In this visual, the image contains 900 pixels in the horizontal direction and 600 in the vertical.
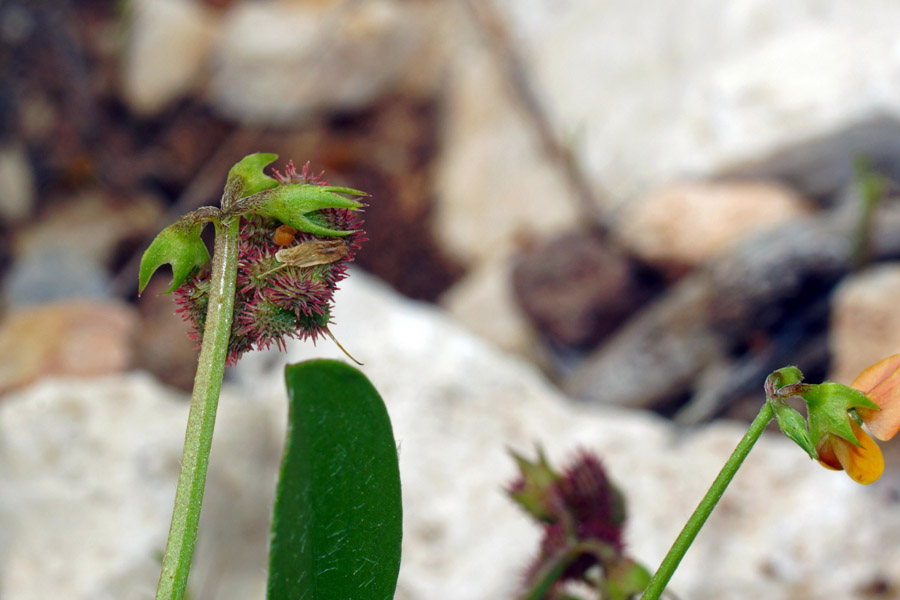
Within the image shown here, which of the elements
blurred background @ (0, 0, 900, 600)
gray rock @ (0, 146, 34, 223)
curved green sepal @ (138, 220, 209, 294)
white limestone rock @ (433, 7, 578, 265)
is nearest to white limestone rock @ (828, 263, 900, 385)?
blurred background @ (0, 0, 900, 600)

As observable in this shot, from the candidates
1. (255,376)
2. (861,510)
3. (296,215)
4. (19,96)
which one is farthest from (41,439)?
(19,96)

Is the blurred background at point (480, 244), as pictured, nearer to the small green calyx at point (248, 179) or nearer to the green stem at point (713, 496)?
the green stem at point (713, 496)

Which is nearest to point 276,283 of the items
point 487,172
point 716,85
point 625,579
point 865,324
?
point 625,579

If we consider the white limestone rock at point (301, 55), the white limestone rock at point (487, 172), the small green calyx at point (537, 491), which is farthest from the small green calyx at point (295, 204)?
the white limestone rock at point (301, 55)

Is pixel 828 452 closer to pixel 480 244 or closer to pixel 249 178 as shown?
pixel 249 178

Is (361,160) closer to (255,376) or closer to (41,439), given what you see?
(255,376)

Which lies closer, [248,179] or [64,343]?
[248,179]

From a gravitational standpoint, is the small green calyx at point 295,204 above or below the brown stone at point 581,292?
below
